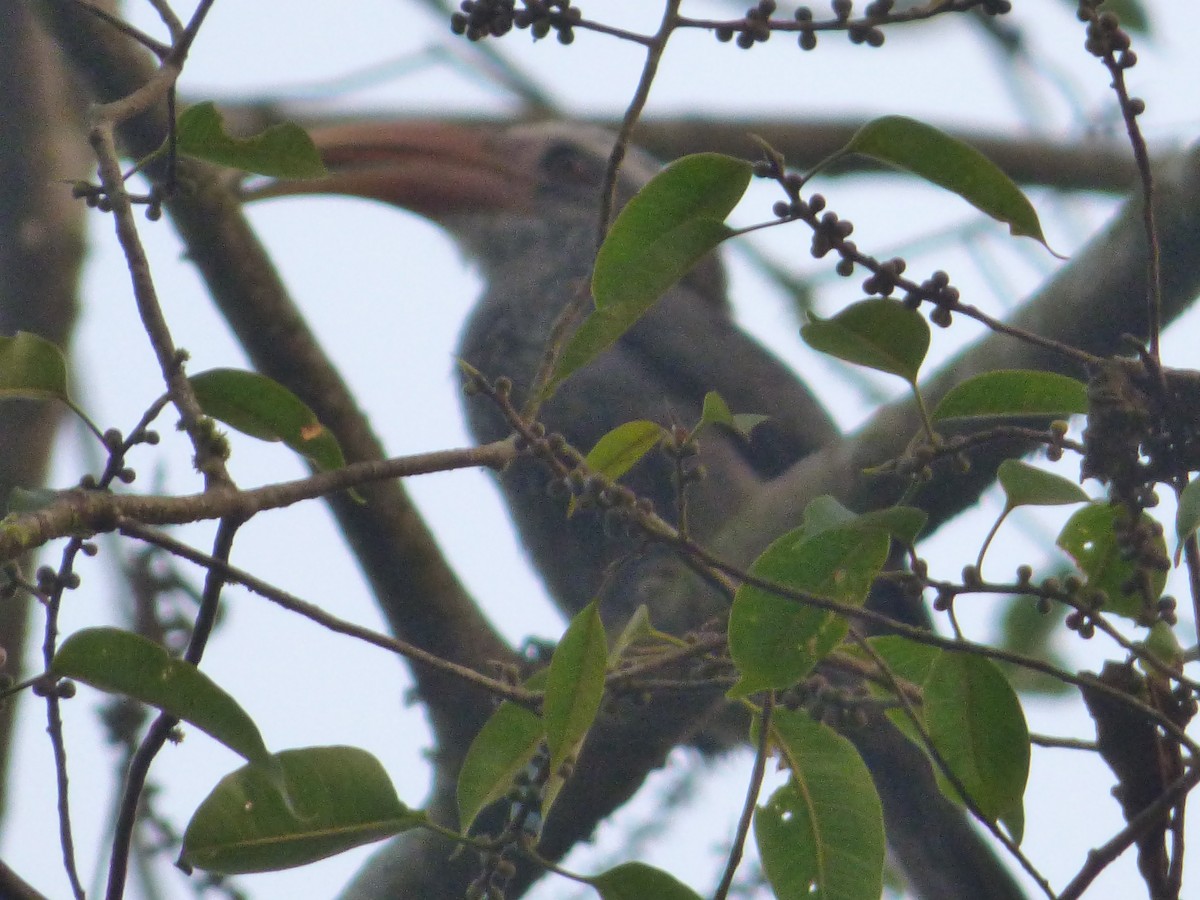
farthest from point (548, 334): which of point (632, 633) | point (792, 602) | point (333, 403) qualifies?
point (792, 602)

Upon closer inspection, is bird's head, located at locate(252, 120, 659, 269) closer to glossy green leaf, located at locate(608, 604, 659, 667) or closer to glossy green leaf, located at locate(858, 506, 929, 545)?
glossy green leaf, located at locate(608, 604, 659, 667)

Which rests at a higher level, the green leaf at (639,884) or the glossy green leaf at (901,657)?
the glossy green leaf at (901,657)

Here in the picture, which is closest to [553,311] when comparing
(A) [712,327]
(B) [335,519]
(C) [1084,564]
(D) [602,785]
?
(A) [712,327]

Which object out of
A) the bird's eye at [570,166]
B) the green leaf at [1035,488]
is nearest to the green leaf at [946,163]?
the green leaf at [1035,488]

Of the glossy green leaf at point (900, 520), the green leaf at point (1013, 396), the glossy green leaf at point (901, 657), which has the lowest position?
the glossy green leaf at point (900, 520)

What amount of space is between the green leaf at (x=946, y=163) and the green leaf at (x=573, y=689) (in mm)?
469

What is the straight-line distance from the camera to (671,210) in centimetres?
121

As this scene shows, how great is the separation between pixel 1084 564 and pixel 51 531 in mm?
958

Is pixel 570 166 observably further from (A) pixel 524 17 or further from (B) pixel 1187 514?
(B) pixel 1187 514

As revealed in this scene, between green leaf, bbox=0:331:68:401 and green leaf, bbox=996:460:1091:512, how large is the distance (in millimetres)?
869

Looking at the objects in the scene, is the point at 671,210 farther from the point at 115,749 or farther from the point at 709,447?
the point at 709,447

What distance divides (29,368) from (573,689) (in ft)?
1.85

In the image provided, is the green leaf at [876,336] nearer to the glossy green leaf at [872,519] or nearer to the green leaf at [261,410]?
the glossy green leaf at [872,519]

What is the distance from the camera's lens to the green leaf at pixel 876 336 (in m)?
1.20
